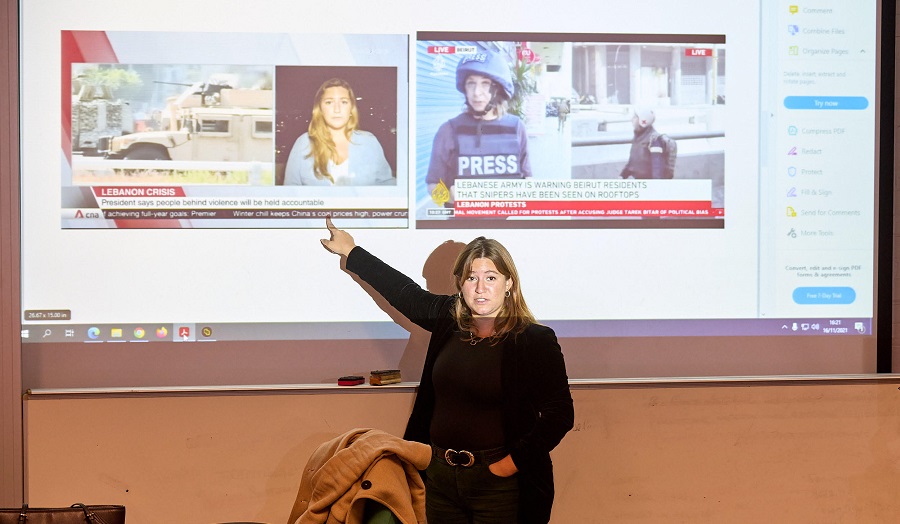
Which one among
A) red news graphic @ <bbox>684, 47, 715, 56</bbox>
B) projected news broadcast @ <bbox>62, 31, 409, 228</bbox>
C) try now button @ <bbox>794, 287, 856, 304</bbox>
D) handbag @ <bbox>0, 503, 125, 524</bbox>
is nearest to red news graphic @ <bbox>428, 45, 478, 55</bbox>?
projected news broadcast @ <bbox>62, 31, 409, 228</bbox>

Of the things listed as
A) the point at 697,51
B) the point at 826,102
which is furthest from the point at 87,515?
the point at 826,102

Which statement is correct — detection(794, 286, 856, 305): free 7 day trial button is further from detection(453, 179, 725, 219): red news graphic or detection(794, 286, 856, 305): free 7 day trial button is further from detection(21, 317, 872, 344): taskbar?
detection(453, 179, 725, 219): red news graphic

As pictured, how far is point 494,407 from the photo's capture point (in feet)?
8.57

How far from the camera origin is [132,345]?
312 cm

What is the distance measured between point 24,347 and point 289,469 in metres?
1.12

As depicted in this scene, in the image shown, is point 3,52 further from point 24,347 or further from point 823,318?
point 823,318

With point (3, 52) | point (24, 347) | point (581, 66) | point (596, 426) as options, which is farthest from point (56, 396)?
point (581, 66)

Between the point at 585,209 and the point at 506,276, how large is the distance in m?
0.73

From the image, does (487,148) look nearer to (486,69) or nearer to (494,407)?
(486,69)

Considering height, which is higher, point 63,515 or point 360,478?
point 360,478

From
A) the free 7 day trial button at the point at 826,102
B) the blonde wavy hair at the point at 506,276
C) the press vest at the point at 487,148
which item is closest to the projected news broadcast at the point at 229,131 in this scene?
the press vest at the point at 487,148

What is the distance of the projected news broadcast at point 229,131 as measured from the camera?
10.1 ft

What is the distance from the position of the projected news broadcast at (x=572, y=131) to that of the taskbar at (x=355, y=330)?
42cm

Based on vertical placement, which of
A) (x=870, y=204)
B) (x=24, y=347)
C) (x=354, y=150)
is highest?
(x=354, y=150)
